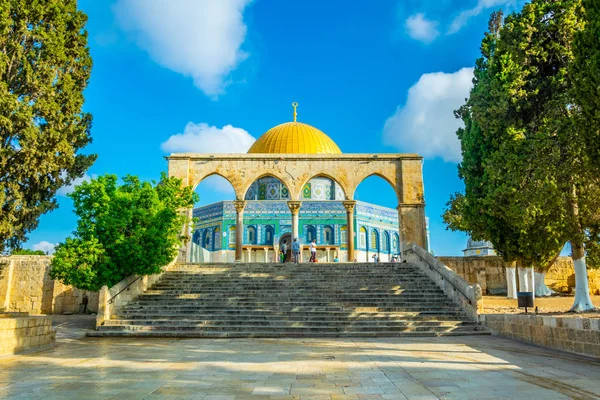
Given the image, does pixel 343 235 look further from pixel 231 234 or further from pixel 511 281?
pixel 511 281

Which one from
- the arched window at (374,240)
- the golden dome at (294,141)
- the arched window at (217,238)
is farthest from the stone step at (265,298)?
the arched window at (374,240)

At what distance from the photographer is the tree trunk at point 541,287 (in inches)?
660

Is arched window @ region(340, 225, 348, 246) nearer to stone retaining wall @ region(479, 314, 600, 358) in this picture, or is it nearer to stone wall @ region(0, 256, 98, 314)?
stone wall @ region(0, 256, 98, 314)

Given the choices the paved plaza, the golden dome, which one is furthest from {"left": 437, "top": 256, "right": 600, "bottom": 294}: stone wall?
the golden dome

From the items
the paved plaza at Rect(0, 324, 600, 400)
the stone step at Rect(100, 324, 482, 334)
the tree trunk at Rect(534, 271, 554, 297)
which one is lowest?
the paved plaza at Rect(0, 324, 600, 400)

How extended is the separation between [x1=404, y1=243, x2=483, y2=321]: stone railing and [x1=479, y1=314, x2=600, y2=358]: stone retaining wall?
0.85 metres

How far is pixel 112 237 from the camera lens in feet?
38.1

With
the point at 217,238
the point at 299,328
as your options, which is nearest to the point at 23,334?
the point at 299,328

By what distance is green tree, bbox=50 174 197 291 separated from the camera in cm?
1110

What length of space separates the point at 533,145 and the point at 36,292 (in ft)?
53.1

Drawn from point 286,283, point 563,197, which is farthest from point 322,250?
point 563,197

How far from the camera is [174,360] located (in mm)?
6594

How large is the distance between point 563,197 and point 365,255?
23.9 metres

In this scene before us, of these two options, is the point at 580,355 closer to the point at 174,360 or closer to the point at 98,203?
the point at 174,360
